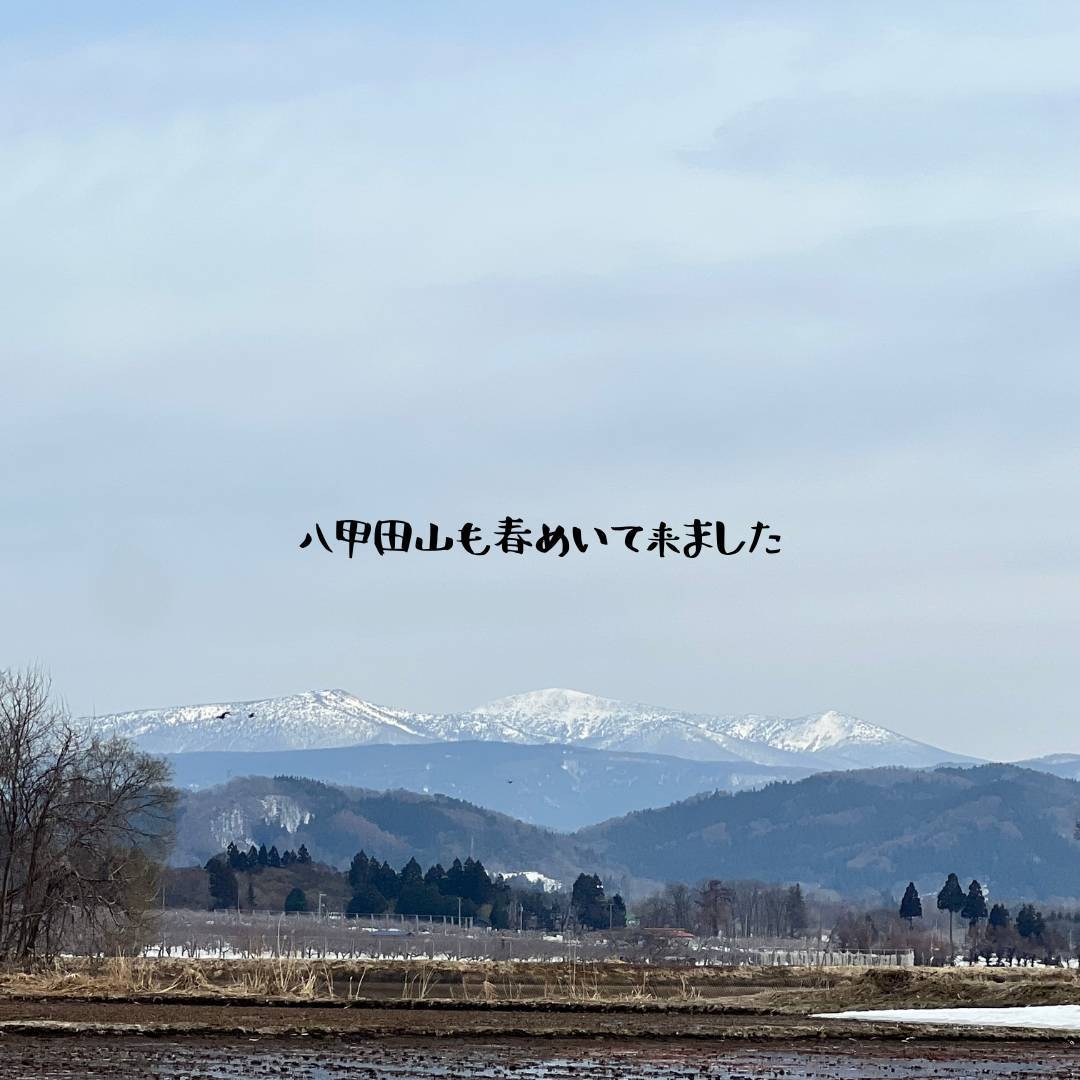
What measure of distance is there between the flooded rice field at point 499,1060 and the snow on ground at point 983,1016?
238 inches

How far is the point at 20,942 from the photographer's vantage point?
60969 millimetres

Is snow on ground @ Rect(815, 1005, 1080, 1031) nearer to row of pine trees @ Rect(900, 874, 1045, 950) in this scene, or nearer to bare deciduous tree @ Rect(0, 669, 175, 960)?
bare deciduous tree @ Rect(0, 669, 175, 960)

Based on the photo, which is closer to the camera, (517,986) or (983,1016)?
(983,1016)

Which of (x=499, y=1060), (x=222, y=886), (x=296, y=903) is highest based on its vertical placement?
(x=222, y=886)

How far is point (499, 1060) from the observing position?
32.3m

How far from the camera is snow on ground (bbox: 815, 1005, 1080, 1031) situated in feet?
142

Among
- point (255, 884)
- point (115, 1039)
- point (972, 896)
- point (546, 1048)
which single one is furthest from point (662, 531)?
point (255, 884)

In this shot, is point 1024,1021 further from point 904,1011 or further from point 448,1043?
point 448,1043

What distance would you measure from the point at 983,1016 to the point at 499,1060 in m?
17.1

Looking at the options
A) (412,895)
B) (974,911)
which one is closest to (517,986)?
(974,911)

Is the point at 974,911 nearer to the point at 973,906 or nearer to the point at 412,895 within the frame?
the point at 973,906

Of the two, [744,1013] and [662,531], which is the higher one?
[662,531]

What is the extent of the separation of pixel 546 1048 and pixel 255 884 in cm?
16369

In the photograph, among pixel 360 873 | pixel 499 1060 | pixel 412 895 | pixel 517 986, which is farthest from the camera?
pixel 360 873
